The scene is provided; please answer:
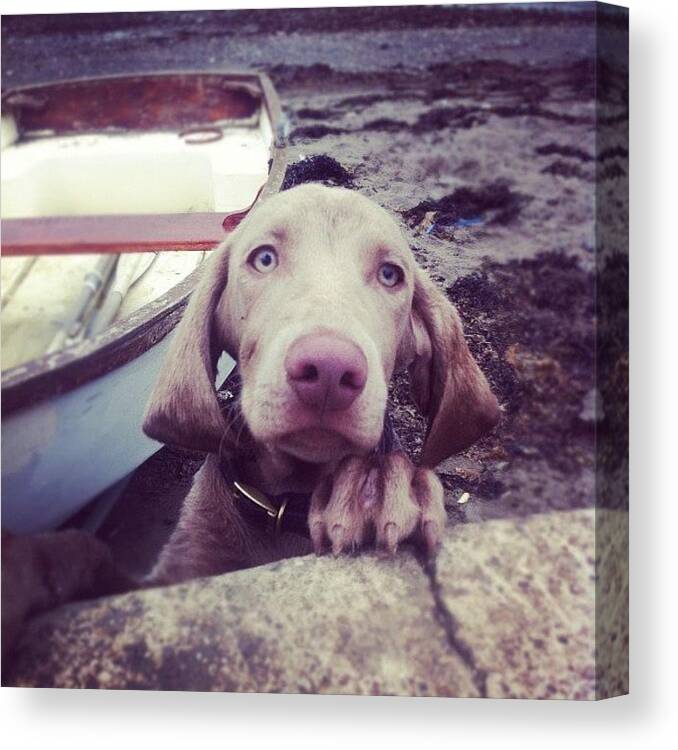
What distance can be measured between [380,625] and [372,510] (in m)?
0.41

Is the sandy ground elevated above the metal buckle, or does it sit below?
above

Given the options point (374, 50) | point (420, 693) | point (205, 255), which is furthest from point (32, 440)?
point (374, 50)

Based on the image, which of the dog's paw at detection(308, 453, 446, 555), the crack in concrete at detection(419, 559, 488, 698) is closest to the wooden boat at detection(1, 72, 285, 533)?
the dog's paw at detection(308, 453, 446, 555)

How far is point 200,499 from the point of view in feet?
10.2

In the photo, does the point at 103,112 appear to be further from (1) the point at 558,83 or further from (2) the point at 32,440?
(1) the point at 558,83

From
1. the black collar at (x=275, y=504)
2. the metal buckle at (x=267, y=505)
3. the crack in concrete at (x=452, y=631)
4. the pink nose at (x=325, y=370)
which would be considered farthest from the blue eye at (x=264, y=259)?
the crack in concrete at (x=452, y=631)

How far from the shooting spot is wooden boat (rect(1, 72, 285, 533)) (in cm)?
305

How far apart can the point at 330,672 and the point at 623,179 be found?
1994 mm

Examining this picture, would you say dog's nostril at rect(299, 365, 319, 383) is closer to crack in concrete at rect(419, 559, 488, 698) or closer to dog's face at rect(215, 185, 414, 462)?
dog's face at rect(215, 185, 414, 462)

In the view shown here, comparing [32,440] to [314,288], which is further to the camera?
[32,440]

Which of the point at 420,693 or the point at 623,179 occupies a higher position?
the point at 623,179

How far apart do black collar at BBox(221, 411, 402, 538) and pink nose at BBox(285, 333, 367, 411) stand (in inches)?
14.2

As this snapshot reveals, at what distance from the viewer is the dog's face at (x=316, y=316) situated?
2.65 metres

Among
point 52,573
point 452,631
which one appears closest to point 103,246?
point 52,573
